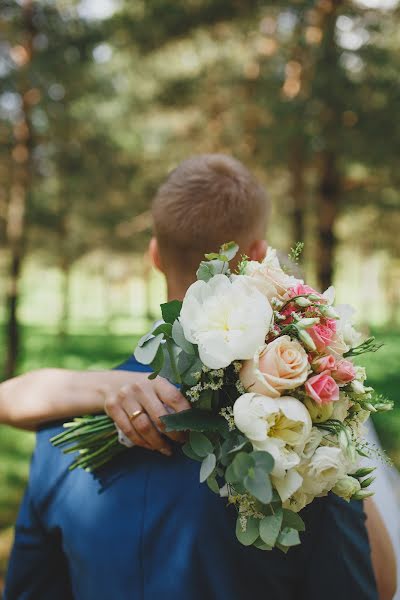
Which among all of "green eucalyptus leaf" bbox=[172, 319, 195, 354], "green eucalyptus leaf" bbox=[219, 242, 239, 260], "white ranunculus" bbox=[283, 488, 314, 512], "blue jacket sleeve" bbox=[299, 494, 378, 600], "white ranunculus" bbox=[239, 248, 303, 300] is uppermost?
"green eucalyptus leaf" bbox=[219, 242, 239, 260]

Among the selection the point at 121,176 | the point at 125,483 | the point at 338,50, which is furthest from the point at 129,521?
the point at 121,176

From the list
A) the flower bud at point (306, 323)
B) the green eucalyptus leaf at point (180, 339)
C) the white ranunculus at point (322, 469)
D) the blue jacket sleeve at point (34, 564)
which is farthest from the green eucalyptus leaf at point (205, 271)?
the blue jacket sleeve at point (34, 564)

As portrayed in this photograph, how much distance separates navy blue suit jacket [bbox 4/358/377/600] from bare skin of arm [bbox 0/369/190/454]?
5.0 inches

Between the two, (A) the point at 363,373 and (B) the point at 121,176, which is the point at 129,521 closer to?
(A) the point at 363,373

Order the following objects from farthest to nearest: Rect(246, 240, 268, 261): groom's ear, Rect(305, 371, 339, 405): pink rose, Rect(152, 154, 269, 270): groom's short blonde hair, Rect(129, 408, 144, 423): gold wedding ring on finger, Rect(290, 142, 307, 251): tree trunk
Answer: Rect(290, 142, 307, 251): tree trunk < Rect(246, 240, 268, 261): groom's ear < Rect(152, 154, 269, 270): groom's short blonde hair < Rect(129, 408, 144, 423): gold wedding ring on finger < Rect(305, 371, 339, 405): pink rose

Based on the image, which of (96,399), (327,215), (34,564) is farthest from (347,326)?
(327,215)

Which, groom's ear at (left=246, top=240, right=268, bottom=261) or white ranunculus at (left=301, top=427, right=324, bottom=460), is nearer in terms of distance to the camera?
white ranunculus at (left=301, top=427, right=324, bottom=460)

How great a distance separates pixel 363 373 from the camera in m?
1.45

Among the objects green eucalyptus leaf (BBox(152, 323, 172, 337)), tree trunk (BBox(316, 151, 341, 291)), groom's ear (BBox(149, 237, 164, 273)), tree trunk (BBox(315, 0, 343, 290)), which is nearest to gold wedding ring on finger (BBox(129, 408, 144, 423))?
green eucalyptus leaf (BBox(152, 323, 172, 337))

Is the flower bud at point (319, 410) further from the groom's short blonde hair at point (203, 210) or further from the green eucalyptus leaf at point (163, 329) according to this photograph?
the groom's short blonde hair at point (203, 210)

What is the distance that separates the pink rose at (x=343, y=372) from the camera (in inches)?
53.7

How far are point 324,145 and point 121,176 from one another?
342 inches

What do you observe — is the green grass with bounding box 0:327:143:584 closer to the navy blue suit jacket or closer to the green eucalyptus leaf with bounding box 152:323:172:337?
the navy blue suit jacket

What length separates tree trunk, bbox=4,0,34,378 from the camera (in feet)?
35.6
